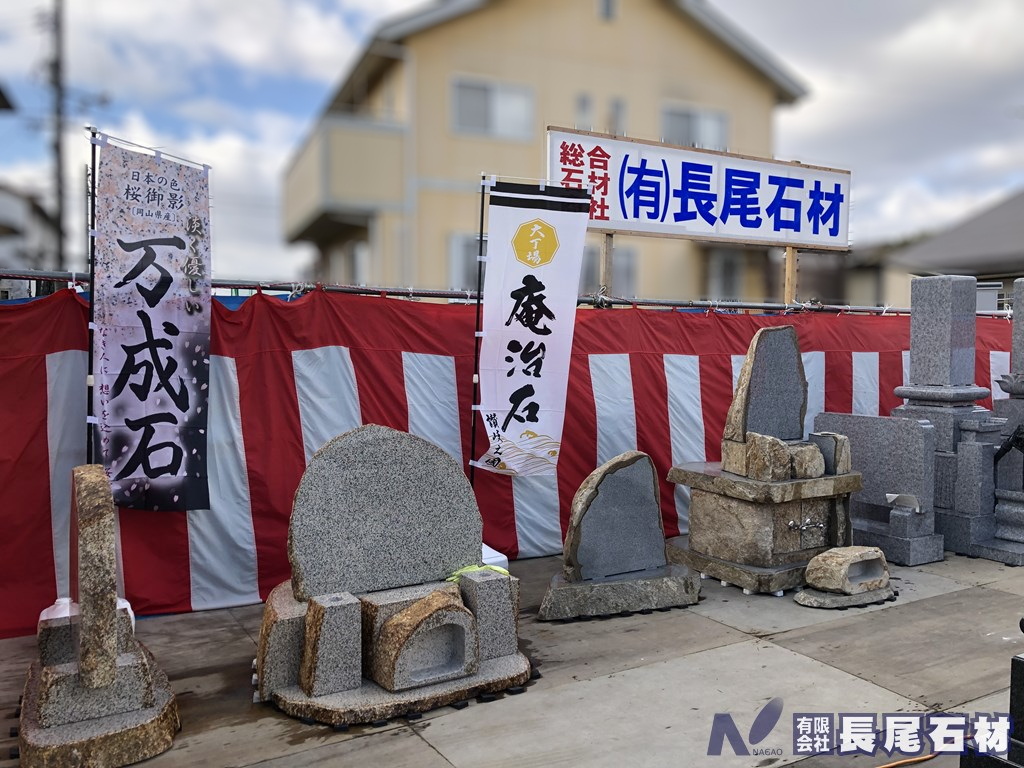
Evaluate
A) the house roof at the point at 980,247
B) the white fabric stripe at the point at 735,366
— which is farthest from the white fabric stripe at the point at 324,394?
the house roof at the point at 980,247

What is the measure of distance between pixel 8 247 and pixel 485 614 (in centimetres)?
3682

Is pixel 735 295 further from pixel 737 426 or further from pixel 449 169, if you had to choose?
pixel 737 426

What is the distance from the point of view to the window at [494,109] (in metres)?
16.1

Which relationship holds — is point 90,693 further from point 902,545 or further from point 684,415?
point 902,545

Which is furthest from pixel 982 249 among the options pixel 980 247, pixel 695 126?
pixel 695 126

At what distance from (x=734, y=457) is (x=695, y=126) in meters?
13.8

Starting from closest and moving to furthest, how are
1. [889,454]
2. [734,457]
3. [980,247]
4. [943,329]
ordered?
[734,457], [889,454], [943,329], [980,247]

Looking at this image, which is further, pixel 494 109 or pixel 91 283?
pixel 494 109

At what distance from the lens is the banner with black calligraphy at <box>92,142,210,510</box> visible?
201 inches

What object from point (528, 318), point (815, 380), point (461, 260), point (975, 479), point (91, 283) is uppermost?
point (461, 260)

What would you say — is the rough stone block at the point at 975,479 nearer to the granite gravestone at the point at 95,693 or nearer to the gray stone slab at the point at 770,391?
the gray stone slab at the point at 770,391

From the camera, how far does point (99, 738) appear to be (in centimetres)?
370

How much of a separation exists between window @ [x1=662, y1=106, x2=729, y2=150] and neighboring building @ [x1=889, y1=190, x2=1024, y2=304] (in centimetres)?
527

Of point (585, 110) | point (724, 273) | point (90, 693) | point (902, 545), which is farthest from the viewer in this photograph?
point (724, 273)
